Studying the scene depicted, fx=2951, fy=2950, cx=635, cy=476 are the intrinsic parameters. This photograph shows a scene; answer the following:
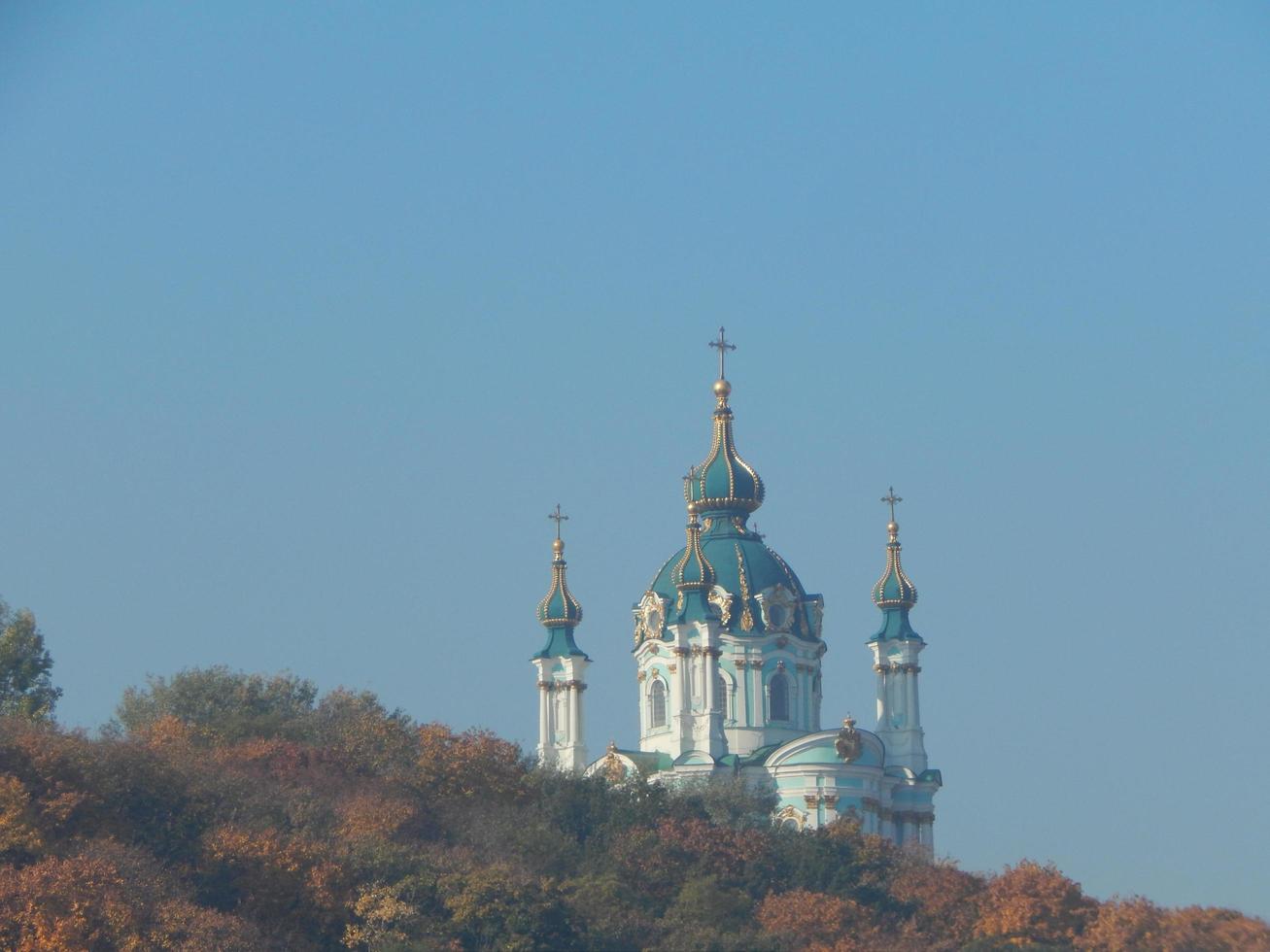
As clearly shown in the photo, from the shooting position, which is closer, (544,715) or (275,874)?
(275,874)

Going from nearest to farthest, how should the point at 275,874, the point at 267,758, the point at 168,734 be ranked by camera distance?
the point at 275,874, the point at 267,758, the point at 168,734

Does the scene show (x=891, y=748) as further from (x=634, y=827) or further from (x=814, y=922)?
(x=814, y=922)

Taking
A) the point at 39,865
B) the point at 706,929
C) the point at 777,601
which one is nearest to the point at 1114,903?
the point at 706,929

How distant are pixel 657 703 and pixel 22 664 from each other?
19755 millimetres

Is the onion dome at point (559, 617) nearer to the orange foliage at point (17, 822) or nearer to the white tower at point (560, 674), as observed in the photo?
the white tower at point (560, 674)

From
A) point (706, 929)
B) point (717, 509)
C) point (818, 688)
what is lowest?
point (706, 929)

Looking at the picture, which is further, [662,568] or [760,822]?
[662,568]

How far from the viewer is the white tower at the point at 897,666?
7631cm

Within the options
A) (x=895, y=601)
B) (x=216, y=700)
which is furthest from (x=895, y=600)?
(x=216, y=700)

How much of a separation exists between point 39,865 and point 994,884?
56.5ft

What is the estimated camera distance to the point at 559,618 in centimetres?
7888

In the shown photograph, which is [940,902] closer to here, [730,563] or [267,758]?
[267,758]

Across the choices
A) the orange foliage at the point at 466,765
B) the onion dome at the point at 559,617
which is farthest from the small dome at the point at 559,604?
the orange foliage at the point at 466,765

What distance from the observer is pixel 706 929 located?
48.4 meters
